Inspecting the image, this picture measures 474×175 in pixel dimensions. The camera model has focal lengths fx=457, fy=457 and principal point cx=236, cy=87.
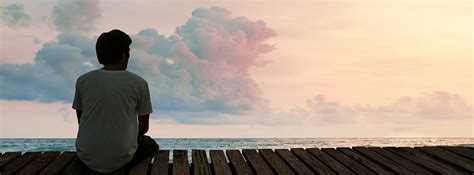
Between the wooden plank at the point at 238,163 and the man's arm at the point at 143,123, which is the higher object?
the man's arm at the point at 143,123

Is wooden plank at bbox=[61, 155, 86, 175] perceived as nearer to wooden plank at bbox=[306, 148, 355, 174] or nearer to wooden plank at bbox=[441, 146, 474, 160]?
wooden plank at bbox=[306, 148, 355, 174]

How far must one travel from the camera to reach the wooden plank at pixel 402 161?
542 centimetres

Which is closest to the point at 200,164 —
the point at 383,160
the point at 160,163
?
the point at 160,163

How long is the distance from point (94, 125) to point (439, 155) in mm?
4652

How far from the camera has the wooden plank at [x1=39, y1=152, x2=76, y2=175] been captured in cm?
500

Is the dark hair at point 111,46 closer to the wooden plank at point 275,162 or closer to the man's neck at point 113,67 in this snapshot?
the man's neck at point 113,67

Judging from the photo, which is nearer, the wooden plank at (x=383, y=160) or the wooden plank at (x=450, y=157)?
the wooden plank at (x=383, y=160)

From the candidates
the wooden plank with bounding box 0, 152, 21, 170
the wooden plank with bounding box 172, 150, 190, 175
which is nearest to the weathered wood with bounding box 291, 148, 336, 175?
the wooden plank with bounding box 172, 150, 190, 175

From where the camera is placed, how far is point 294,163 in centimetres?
556

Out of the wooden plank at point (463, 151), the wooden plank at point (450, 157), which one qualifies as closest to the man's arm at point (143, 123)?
the wooden plank at point (450, 157)

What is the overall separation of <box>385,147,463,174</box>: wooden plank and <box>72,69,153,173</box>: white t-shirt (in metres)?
3.52

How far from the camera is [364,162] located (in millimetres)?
5793

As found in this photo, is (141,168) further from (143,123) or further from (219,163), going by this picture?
(219,163)

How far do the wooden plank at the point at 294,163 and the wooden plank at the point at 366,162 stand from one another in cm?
80
